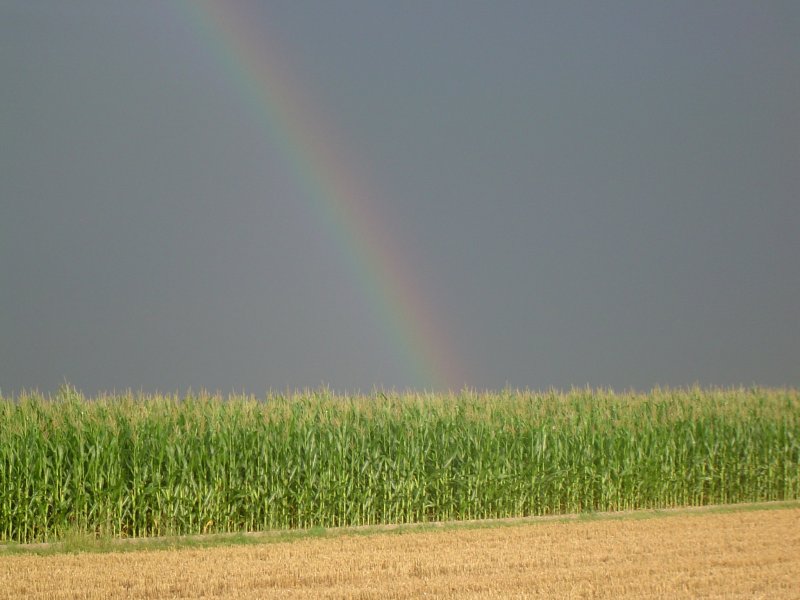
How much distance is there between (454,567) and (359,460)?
246 inches

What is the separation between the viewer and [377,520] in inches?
705

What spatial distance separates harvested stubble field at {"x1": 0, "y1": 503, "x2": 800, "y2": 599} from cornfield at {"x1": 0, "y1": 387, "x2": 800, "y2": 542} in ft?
6.92

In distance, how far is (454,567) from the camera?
11.8m

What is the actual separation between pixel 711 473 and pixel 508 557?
→ 403 inches

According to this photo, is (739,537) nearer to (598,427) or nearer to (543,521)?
(543,521)

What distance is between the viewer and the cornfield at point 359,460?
53.2 ft

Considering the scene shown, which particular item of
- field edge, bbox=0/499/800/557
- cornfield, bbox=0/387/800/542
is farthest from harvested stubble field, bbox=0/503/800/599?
cornfield, bbox=0/387/800/542

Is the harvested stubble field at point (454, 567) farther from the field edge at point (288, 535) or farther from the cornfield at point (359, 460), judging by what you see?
the cornfield at point (359, 460)

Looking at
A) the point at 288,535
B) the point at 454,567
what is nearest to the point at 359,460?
the point at 288,535

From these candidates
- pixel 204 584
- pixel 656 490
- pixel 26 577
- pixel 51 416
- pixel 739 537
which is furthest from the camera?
pixel 656 490

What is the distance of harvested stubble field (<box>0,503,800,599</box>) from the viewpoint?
1060cm

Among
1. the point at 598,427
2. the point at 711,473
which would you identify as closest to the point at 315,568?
the point at 598,427

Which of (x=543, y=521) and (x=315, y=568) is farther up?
(x=543, y=521)

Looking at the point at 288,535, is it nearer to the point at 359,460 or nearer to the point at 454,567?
the point at 359,460
